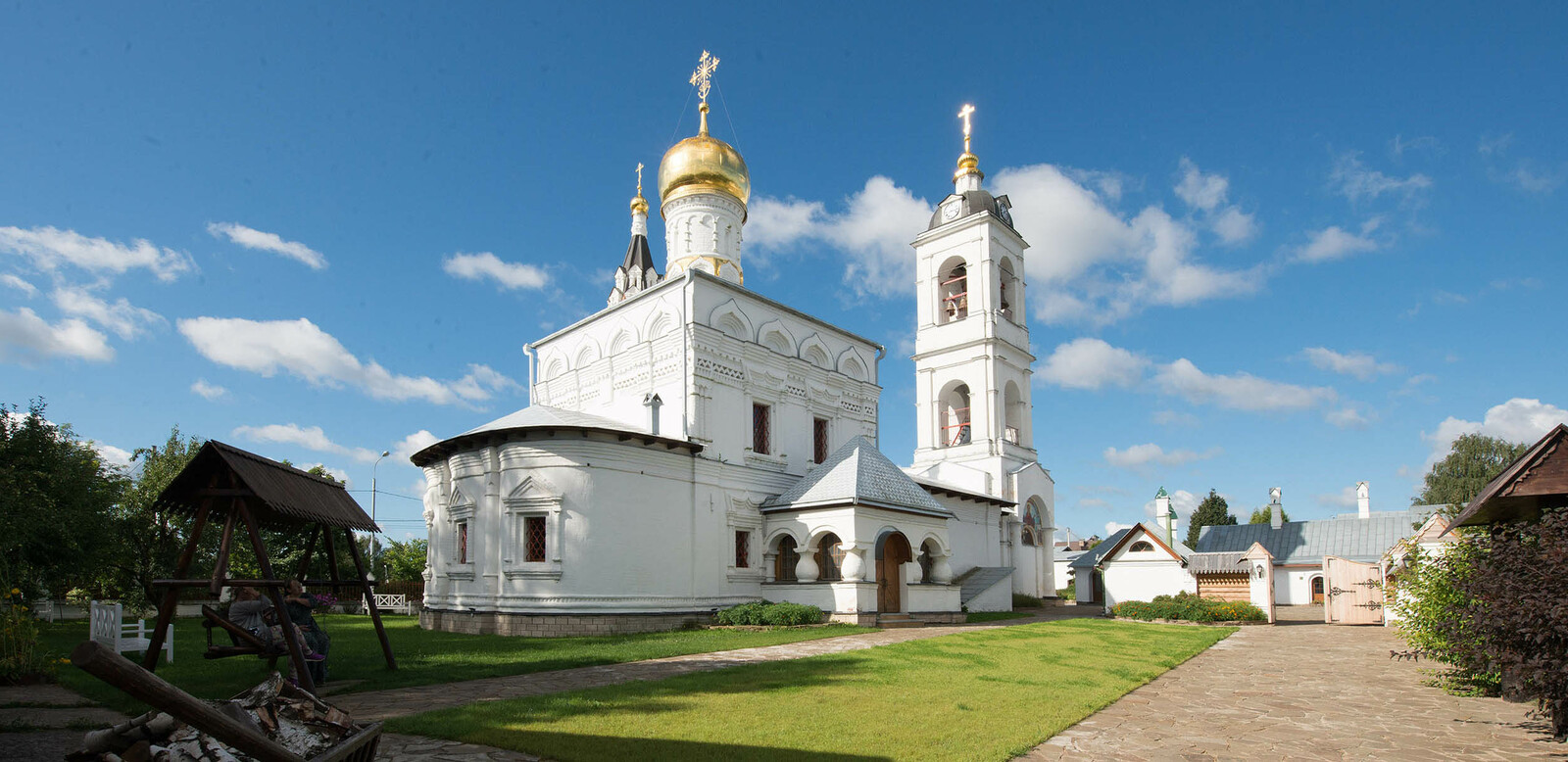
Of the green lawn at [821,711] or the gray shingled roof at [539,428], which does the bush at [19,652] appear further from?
the gray shingled roof at [539,428]

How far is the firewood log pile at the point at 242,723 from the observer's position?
3381 millimetres

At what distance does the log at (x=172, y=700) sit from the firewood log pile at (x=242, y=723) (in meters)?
0.14

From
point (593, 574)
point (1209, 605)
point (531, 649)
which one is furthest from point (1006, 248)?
point (531, 649)

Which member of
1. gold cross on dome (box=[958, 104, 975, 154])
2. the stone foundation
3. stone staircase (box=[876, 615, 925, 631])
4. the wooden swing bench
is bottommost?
stone staircase (box=[876, 615, 925, 631])

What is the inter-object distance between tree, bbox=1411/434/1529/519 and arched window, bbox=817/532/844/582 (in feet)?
121

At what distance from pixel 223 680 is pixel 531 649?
468 cm

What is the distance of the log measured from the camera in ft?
9.48

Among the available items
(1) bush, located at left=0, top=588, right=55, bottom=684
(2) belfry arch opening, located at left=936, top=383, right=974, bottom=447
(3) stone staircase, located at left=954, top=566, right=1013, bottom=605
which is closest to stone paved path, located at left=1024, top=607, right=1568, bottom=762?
(1) bush, located at left=0, top=588, right=55, bottom=684

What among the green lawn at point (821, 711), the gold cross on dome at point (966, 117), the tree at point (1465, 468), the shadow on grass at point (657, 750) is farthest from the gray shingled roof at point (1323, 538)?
the shadow on grass at point (657, 750)

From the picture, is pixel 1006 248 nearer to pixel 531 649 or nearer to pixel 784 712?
pixel 531 649

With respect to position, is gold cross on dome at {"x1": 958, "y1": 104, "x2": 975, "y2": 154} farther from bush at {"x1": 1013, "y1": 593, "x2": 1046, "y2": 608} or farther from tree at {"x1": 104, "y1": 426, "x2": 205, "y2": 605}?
tree at {"x1": 104, "y1": 426, "x2": 205, "y2": 605}

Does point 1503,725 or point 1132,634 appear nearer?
point 1503,725

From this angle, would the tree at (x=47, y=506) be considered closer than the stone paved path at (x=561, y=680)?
No

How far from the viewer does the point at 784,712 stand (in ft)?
23.5
